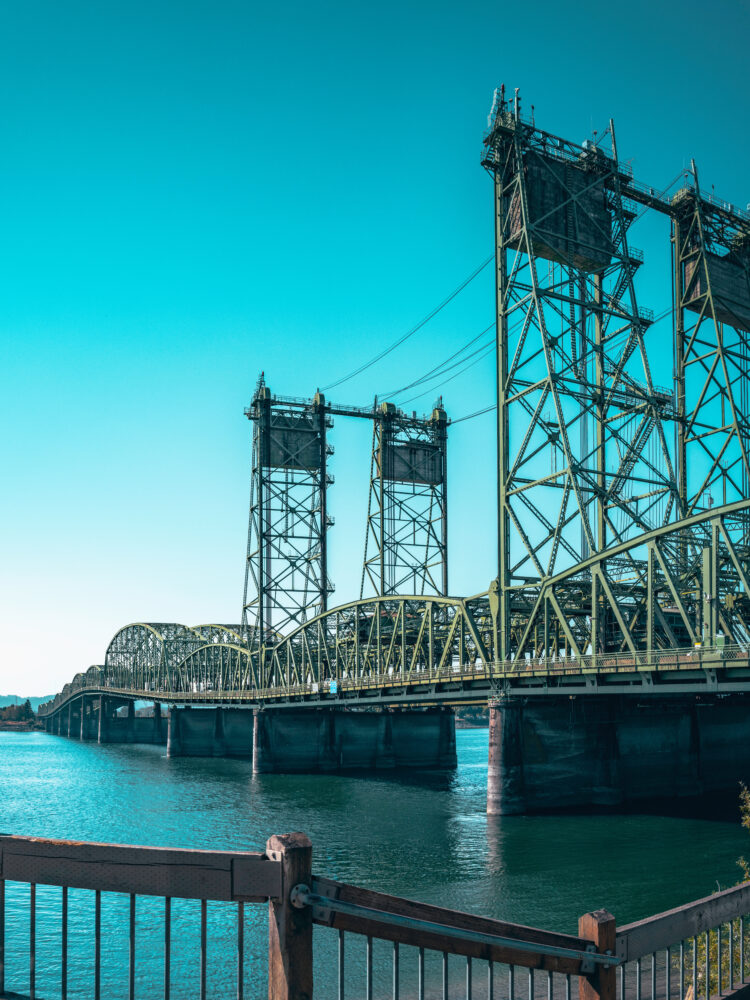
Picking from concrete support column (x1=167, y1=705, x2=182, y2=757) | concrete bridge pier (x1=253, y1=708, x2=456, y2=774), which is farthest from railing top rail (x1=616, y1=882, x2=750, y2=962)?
concrete support column (x1=167, y1=705, x2=182, y2=757)

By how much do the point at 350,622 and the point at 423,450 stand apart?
76.6 ft

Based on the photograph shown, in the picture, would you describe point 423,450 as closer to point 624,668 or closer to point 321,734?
point 321,734

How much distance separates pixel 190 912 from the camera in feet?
102

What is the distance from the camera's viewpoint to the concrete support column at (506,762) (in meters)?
50.8

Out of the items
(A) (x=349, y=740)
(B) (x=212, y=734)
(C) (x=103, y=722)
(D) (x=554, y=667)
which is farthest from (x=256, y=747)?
(C) (x=103, y=722)

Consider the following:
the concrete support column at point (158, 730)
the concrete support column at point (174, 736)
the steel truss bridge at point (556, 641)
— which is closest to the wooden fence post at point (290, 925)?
the steel truss bridge at point (556, 641)

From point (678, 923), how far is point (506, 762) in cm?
4548

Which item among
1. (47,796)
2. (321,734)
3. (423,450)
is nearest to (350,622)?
(321,734)

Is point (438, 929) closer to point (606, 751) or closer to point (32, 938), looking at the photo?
point (32, 938)

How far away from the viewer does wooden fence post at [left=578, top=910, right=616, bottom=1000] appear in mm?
7109

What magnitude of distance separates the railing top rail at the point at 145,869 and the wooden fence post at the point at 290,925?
75 mm

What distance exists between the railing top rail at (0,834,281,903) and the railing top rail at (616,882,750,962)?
138 inches

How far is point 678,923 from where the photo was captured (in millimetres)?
7996

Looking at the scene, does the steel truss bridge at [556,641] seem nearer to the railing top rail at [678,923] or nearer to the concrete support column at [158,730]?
the railing top rail at [678,923]
